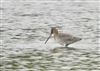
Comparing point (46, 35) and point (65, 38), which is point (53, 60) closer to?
point (65, 38)

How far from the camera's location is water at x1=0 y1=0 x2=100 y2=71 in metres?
11.8

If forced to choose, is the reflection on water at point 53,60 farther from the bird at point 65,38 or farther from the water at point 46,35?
the bird at point 65,38

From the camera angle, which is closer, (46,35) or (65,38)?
(65,38)

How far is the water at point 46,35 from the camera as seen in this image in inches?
466

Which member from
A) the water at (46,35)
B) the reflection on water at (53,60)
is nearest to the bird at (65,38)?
the water at (46,35)

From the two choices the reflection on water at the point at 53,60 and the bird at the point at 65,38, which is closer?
the reflection on water at the point at 53,60

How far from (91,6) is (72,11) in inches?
83.0

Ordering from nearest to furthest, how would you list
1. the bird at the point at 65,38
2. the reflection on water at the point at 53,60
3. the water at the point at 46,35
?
1. the reflection on water at the point at 53,60
2. the water at the point at 46,35
3. the bird at the point at 65,38

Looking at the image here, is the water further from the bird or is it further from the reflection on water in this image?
the bird

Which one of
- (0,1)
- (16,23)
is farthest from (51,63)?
(0,1)

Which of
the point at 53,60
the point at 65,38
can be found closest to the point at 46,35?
the point at 65,38

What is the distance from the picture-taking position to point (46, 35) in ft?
52.1

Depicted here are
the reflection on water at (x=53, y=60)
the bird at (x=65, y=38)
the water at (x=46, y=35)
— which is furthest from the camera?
the bird at (x=65, y=38)

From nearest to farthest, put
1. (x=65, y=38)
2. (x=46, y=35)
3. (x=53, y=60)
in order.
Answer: (x=53, y=60), (x=65, y=38), (x=46, y=35)
